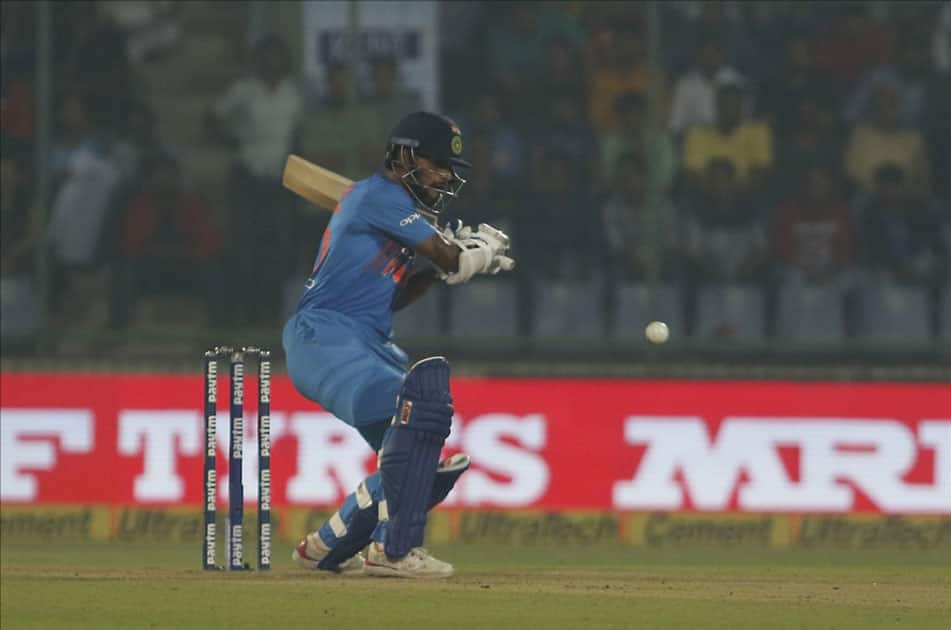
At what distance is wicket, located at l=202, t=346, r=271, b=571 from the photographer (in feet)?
26.1

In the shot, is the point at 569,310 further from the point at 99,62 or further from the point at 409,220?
the point at 409,220

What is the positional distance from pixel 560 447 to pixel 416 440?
169 inches

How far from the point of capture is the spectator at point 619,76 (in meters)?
12.7

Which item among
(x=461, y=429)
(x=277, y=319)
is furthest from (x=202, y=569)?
(x=277, y=319)

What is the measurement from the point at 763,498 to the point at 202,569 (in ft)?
13.7

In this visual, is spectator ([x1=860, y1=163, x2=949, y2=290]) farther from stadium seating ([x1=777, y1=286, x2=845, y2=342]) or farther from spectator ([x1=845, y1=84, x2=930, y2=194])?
stadium seating ([x1=777, y1=286, x2=845, y2=342])

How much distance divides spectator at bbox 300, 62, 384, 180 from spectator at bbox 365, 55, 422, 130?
0.04m

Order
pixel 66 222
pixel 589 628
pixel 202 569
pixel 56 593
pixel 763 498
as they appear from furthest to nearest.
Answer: pixel 66 222 < pixel 763 498 < pixel 202 569 < pixel 56 593 < pixel 589 628

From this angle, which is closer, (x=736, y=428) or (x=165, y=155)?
(x=736, y=428)

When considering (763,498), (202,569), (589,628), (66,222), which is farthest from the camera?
(66,222)

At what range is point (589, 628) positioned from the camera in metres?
6.25

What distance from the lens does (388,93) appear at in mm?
12594

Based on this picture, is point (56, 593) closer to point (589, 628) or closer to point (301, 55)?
point (589, 628)

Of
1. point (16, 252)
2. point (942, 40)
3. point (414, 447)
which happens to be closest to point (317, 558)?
point (414, 447)
